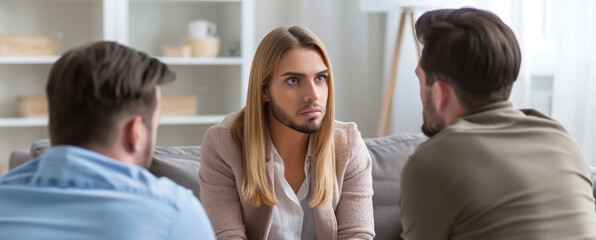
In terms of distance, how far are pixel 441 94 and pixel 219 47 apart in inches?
117

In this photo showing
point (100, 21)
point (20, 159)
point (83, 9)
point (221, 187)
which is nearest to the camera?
point (221, 187)

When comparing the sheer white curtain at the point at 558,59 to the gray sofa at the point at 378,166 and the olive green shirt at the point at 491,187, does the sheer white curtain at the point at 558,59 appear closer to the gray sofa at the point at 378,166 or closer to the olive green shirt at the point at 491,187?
the gray sofa at the point at 378,166

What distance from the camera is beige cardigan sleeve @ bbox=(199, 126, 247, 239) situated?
2137mm

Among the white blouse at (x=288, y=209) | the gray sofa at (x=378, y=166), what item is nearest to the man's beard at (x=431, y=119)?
the white blouse at (x=288, y=209)

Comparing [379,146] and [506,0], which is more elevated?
[506,0]

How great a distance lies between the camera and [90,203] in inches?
44.4

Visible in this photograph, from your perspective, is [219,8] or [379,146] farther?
[219,8]

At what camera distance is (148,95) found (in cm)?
125

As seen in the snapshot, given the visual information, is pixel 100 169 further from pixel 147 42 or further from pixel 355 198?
pixel 147 42

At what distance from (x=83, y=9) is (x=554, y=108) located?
8.36 feet

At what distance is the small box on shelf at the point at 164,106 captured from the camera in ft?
12.8

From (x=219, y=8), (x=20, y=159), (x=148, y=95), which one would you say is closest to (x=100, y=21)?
(x=219, y=8)

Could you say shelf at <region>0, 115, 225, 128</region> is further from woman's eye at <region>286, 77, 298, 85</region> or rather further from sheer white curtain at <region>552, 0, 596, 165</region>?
woman's eye at <region>286, 77, 298, 85</region>

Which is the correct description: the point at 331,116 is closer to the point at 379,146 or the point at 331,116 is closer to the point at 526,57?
the point at 379,146
